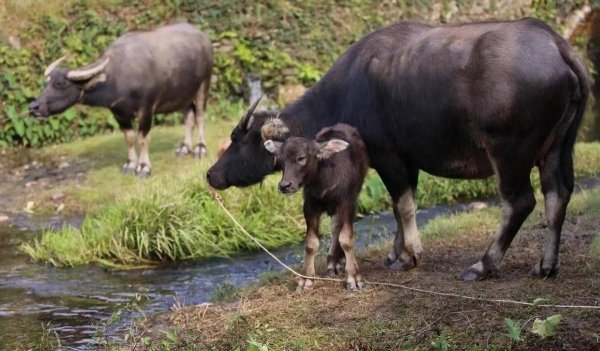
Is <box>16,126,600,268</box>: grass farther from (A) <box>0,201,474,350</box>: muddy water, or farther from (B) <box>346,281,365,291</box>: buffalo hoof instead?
(B) <box>346,281,365,291</box>: buffalo hoof

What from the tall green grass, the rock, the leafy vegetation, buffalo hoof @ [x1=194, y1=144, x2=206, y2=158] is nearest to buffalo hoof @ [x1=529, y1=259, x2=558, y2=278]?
the tall green grass

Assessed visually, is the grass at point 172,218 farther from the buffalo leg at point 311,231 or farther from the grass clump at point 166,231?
the buffalo leg at point 311,231

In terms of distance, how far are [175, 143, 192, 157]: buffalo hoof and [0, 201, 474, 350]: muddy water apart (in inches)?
138

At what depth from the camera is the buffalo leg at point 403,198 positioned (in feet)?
24.2

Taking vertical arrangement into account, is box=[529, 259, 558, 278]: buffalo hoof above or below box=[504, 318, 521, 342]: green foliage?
below

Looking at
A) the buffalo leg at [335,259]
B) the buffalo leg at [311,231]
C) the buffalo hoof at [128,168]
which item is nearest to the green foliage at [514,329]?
the buffalo leg at [311,231]

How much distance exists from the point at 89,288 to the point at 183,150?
5295mm

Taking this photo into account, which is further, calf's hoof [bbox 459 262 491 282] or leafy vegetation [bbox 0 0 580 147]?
leafy vegetation [bbox 0 0 580 147]

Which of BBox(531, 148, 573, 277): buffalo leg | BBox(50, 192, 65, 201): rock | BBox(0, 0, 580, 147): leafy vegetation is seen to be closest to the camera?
BBox(531, 148, 573, 277): buffalo leg

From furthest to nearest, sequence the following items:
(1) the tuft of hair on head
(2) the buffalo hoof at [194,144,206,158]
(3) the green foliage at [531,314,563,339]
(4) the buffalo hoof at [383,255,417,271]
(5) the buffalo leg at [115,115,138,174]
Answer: (2) the buffalo hoof at [194,144,206,158], (5) the buffalo leg at [115,115,138,174], (1) the tuft of hair on head, (4) the buffalo hoof at [383,255,417,271], (3) the green foliage at [531,314,563,339]

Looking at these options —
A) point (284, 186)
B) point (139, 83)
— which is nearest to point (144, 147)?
point (139, 83)

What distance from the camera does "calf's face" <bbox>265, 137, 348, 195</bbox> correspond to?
6.66 m

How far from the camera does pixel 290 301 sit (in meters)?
6.91

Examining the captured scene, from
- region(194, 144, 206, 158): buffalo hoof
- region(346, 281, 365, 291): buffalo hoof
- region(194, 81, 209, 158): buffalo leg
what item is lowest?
region(194, 144, 206, 158): buffalo hoof
